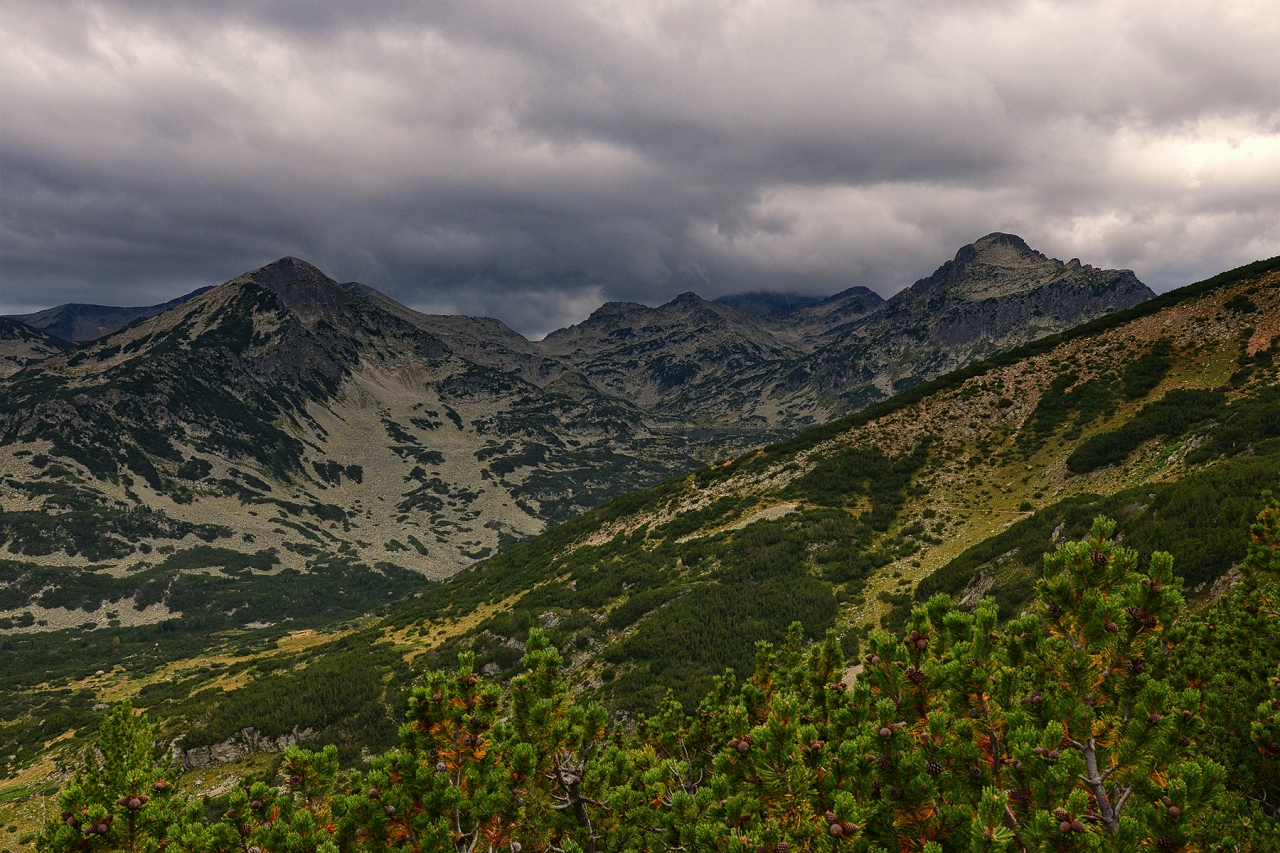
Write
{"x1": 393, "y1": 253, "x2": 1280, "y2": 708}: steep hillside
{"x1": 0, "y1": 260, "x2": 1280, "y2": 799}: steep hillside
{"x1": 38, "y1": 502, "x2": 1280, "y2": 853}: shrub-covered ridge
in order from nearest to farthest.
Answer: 1. {"x1": 38, "y1": 502, "x2": 1280, "y2": 853}: shrub-covered ridge
2. {"x1": 393, "y1": 253, "x2": 1280, "y2": 708}: steep hillside
3. {"x1": 0, "y1": 260, "x2": 1280, "y2": 799}: steep hillside

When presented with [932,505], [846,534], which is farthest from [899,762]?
[932,505]

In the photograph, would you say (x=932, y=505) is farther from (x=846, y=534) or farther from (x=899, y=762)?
(x=899, y=762)

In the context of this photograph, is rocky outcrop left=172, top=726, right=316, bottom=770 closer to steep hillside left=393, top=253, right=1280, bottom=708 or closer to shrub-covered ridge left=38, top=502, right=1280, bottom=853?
steep hillside left=393, top=253, right=1280, bottom=708

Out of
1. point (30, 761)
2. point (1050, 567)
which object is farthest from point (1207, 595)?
point (30, 761)

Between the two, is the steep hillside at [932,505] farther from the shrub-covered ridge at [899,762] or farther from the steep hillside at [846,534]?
the shrub-covered ridge at [899,762]

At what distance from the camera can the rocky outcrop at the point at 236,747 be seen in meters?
33.8

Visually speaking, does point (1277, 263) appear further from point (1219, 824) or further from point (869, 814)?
point (869, 814)

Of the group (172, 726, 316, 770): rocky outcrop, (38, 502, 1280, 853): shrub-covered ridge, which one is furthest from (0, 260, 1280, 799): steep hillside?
(38, 502, 1280, 853): shrub-covered ridge

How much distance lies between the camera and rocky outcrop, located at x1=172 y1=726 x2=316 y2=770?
3375 centimetres

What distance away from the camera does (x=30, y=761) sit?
40.8m

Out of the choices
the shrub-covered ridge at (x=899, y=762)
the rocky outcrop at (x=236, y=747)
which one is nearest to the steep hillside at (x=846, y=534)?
the rocky outcrop at (x=236, y=747)

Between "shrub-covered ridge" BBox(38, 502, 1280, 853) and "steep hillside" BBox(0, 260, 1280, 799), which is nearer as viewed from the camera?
"shrub-covered ridge" BBox(38, 502, 1280, 853)

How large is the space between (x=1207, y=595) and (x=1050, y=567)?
53.6ft

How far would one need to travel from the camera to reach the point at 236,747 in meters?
34.8
